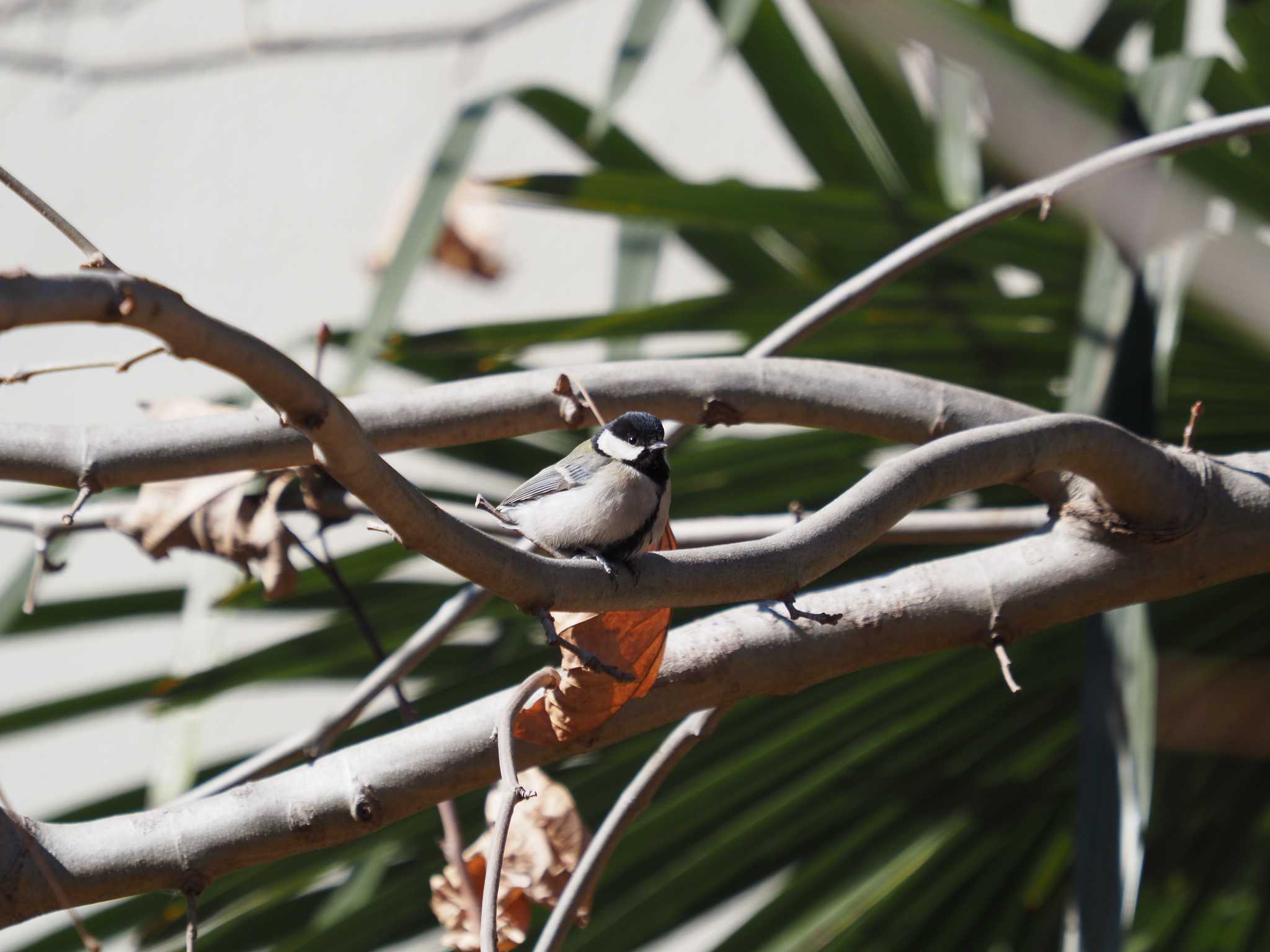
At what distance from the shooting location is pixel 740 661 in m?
1.08

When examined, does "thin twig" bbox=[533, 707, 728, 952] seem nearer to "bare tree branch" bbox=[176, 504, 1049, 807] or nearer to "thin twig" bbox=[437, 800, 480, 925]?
"thin twig" bbox=[437, 800, 480, 925]

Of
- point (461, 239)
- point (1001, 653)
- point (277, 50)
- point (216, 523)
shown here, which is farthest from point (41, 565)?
point (277, 50)

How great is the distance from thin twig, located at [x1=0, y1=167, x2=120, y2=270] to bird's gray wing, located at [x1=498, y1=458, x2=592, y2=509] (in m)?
0.60

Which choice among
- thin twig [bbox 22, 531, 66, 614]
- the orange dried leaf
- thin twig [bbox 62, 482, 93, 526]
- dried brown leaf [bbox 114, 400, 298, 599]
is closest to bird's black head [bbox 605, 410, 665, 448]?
the orange dried leaf

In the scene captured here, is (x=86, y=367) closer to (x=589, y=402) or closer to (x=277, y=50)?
(x=589, y=402)

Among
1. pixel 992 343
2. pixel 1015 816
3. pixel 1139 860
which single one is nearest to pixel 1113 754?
pixel 1139 860

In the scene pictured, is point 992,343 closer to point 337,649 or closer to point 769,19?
point 769,19

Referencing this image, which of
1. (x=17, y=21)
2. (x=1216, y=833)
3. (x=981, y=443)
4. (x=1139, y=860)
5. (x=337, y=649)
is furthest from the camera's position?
(x=17, y=21)

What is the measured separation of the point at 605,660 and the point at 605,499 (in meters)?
0.23

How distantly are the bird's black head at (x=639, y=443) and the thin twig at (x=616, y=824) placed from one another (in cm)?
26

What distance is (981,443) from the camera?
93 cm

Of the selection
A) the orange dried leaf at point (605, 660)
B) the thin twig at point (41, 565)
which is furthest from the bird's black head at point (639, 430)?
the thin twig at point (41, 565)

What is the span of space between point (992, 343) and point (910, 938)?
2.57ft

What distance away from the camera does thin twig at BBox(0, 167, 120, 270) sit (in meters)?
0.62
